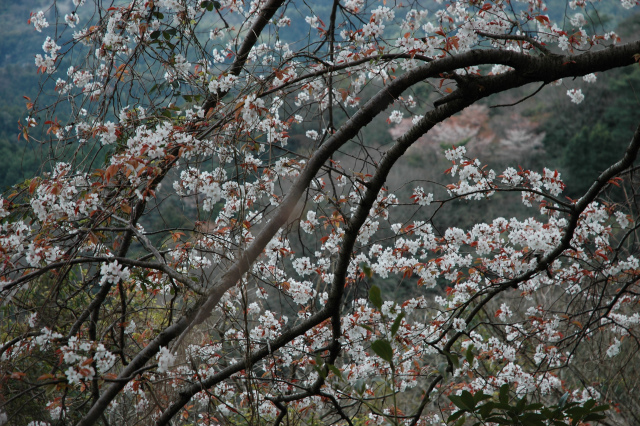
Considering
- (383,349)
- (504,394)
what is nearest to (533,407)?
(504,394)

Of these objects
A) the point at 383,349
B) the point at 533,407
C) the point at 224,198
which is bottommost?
the point at 533,407

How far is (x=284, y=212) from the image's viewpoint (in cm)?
155

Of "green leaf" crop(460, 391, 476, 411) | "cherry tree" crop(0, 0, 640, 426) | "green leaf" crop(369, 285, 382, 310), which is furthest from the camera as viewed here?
"cherry tree" crop(0, 0, 640, 426)

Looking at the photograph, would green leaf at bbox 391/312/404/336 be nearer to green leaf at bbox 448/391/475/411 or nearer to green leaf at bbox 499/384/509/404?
green leaf at bbox 448/391/475/411

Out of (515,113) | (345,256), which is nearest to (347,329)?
(345,256)

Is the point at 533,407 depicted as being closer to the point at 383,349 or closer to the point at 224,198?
the point at 383,349

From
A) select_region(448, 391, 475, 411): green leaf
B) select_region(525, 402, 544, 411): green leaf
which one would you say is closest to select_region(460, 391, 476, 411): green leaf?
select_region(448, 391, 475, 411): green leaf

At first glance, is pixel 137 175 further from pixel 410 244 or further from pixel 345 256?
pixel 410 244

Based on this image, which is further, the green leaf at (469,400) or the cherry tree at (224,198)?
the cherry tree at (224,198)

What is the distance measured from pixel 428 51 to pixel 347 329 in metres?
1.66

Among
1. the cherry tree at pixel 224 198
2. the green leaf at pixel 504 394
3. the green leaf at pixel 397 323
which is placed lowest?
the green leaf at pixel 504 394

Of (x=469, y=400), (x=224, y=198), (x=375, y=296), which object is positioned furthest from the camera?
(x=224, y=198)

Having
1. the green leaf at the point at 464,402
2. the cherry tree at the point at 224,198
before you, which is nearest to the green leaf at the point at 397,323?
the cherry tree at the point at 224,198

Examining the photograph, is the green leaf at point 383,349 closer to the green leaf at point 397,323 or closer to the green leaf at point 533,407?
the green leaf at point 397,323
